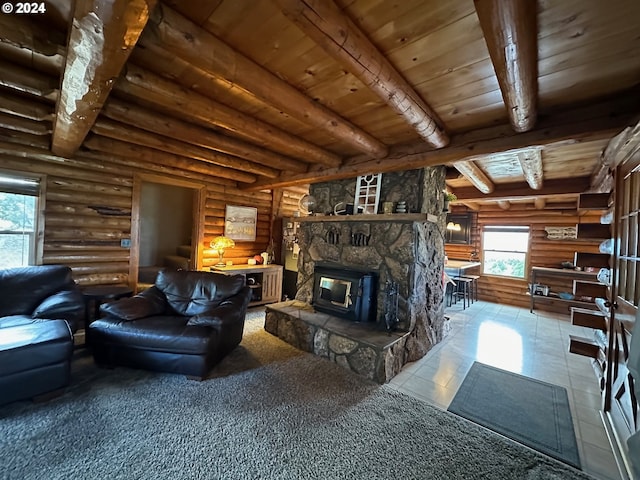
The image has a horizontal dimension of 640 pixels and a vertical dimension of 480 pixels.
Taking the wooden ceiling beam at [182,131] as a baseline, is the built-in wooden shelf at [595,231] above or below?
below

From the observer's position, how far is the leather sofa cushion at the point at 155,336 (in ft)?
7.96

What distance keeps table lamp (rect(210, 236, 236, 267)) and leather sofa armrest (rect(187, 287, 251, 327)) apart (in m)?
1.79

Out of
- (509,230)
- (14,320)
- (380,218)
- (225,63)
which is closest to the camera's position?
(225,63)

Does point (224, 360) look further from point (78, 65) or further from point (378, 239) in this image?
point (78, 65)

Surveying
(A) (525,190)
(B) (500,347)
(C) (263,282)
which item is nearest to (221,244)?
(C) (263,282)

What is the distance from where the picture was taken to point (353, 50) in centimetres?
141

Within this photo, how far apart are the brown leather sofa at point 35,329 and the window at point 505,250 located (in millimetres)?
8045

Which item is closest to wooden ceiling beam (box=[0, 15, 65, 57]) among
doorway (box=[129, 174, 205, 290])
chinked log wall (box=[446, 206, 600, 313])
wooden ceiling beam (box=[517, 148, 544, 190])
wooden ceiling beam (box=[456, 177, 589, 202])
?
doorway (box=[129, 174, 205, 290])

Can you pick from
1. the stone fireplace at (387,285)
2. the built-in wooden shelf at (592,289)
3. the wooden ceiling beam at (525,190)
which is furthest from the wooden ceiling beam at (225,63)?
the wooden ceiling beam at (525,190)

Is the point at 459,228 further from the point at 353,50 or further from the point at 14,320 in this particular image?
the point at 14,320

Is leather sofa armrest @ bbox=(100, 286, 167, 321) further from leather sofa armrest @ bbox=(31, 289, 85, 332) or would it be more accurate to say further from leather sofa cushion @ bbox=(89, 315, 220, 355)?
leather sofa armrest @ bbox=(31, 289, 85, 332)

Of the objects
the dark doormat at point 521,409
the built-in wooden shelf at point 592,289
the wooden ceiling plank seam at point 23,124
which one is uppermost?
the wooden ceiling plank seam at point 23,124

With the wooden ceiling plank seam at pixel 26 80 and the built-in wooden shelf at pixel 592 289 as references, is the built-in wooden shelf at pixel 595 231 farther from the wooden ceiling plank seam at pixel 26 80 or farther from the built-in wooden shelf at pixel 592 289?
the wooden ceiling plank seam at pixel 26 80

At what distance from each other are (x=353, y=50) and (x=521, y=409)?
10.1ft
